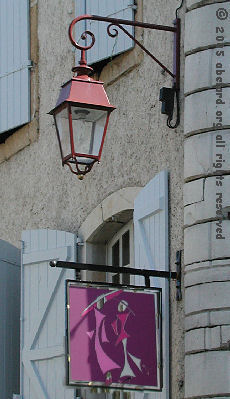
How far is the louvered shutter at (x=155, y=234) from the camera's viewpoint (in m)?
9.02

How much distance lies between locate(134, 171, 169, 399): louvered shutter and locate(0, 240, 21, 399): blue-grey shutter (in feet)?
6.14

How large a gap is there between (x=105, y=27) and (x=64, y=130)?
1823mm

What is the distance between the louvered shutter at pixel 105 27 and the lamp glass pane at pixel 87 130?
136 centimetres

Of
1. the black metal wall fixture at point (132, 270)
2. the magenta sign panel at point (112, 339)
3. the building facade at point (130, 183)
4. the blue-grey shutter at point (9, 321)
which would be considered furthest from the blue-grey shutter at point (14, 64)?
the magenta sign panel at point (112, 339)

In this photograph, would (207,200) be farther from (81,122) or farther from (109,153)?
(109,153)

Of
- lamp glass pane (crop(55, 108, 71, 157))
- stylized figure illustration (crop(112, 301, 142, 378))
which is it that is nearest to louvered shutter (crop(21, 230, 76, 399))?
lamp glass pane (crop(55, 108, 71, 157))

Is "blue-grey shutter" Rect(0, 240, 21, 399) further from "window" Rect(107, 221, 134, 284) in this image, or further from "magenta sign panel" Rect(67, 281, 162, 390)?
"magenta sign panel" Rect(67, 281, 162, 390)

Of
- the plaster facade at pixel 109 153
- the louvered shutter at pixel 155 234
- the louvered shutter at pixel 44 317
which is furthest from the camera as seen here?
the louvered shutter at pixel 44 317

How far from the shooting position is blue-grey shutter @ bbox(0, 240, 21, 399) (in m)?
11.0

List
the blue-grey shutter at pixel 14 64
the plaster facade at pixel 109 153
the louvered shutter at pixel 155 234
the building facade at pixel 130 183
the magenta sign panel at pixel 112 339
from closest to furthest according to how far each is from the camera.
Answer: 1. the magenta sign panel at pixel 112 339
2. the building facade at pixel 130 183
3. the louvered shutter at pixel 155 234
4. the plaster facade at pixel 109 153
5. the blue-grey shutter at pixel 14 64

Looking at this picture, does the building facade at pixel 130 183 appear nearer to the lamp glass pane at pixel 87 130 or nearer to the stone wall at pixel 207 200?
the stone wall at pixel 207 200

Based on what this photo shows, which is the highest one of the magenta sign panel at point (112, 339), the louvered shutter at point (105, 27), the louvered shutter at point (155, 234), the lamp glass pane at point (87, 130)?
the louvered shutter at point (105, 27)

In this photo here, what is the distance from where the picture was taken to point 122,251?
10289 mm

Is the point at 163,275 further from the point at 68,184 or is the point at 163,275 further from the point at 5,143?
the point at 5,143
